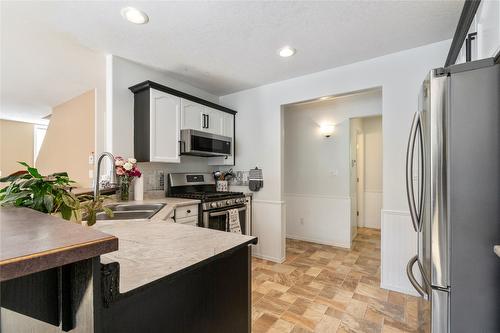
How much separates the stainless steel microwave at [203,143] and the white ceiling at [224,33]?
2.56ft

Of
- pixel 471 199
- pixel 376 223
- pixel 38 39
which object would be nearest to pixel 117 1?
pixel 38 39

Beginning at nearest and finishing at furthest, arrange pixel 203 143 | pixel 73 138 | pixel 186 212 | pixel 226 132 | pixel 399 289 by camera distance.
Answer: pixel 399 289
pixel 186 212
pixel 203 143
pixel 226 132
pixel 73 138

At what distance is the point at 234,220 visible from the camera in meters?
3.00

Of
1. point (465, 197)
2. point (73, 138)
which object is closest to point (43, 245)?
point (465, 197)

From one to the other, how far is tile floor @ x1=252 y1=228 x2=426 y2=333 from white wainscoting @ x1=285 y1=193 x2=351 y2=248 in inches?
19.3

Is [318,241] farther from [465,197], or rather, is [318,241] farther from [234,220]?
[465,197]

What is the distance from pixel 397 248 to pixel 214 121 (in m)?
2.65

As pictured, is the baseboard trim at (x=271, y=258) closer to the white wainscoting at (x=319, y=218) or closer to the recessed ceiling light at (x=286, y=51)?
the white wainscoting at (x=319, y=218)

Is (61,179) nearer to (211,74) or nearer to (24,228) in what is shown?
(24,228)

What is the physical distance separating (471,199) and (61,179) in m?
1.78

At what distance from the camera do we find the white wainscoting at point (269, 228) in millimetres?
3262

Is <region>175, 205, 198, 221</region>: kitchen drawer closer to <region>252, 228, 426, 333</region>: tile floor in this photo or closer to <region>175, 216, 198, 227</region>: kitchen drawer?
<region>175, 216, 198, 227</region>: kitchen drawer

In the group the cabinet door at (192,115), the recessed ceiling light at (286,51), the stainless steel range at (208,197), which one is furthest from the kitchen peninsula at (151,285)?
the recessed ceiling light at (286,51)

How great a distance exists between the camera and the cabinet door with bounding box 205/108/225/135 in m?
3.28
